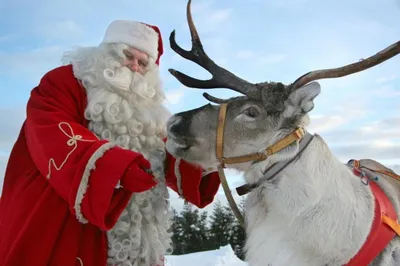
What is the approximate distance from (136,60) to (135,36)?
200 millimetres

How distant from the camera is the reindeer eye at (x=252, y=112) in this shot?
3.27 m

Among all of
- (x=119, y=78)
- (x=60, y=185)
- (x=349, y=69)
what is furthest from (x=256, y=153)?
(x=119, y=78)

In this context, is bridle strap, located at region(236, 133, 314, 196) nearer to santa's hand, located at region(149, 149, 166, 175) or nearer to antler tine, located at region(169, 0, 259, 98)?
antler tine, located at region(169, 0, 259, 98)

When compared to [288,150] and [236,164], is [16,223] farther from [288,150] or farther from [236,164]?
[288,150]

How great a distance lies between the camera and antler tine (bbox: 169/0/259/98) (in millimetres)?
3412

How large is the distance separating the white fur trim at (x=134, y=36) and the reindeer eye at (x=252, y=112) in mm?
1431

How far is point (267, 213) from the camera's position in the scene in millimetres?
3199

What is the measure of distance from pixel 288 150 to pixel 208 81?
0.79 meters

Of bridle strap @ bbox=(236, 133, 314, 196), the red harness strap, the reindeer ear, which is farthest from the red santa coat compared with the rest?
the red harness strap

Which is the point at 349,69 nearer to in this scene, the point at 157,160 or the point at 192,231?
the point at 157,160

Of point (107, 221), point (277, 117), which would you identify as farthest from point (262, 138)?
point (107, 221)

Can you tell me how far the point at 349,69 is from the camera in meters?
3.15

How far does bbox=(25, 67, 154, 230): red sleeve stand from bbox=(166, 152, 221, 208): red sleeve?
0.53 m

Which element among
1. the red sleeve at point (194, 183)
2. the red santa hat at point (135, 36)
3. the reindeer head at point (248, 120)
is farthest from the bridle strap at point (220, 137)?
the red santa hat at point (135, 36)
